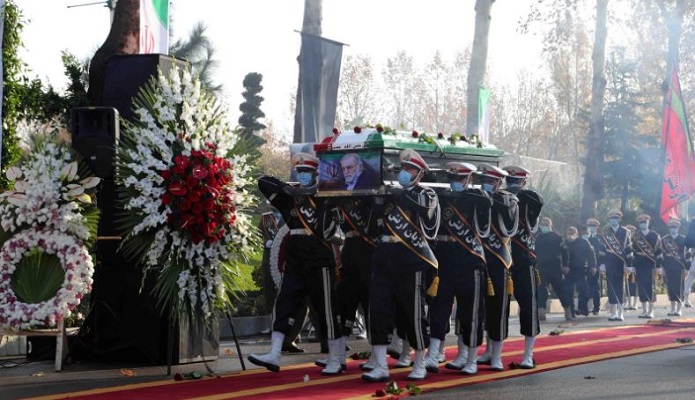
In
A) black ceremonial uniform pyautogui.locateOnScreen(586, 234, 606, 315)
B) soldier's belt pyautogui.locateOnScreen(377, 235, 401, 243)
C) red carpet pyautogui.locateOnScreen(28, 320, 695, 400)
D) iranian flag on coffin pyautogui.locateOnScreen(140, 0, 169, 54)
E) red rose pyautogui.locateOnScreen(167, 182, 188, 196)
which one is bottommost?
red carpet pyautogui.locateOnScreen(28, 320, 695, 400)

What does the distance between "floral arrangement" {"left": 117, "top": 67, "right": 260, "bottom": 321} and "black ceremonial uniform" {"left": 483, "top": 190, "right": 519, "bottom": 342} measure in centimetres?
246

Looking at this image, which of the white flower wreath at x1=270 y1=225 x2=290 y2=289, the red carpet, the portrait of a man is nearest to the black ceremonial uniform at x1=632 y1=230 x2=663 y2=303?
the red carpet

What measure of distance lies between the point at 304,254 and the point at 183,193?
127 cm

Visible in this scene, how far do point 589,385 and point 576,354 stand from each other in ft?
10.2

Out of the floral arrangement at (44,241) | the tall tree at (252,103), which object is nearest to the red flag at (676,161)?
the floral arrangement at (44,241)

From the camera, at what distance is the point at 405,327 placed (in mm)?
11039

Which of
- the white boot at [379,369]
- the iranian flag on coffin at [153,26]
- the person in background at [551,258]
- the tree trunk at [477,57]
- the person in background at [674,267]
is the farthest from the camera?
the tree trunk at [477,57]

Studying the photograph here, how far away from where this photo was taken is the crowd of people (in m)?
10.9

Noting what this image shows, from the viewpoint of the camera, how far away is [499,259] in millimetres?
12125

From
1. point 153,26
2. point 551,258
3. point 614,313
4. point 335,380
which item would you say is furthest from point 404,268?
point 614,313

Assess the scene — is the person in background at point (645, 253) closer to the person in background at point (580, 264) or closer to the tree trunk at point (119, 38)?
the person in background at point (580, 264)

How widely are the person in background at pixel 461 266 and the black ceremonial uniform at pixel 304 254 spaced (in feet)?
3.52

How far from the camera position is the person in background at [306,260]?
11.3 metres

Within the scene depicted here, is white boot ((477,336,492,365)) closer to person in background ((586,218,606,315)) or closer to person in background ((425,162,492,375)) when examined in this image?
person in background ((425,162,492,375))
